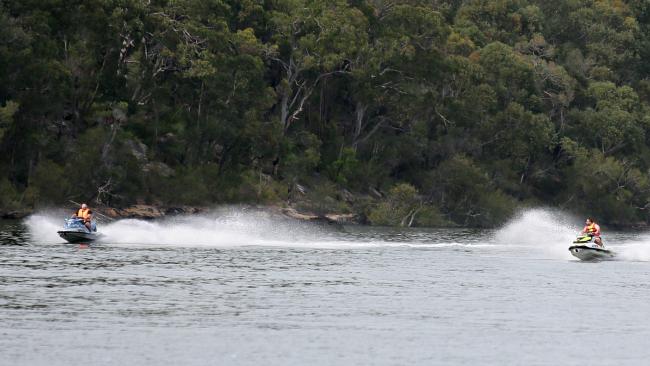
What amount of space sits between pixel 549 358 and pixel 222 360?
23.1 ft

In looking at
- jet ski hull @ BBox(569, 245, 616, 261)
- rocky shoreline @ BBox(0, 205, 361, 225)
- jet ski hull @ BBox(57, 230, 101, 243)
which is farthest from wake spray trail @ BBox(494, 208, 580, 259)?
jet ski hull @ BBox(57, 230, 101, 243)

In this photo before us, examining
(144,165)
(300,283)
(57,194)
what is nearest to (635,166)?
(144,165)

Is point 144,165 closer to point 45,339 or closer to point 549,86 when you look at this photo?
point 549,86

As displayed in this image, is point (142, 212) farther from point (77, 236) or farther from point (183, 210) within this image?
point (77, 236)

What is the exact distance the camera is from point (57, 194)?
261 feet

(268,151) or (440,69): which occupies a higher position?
(440,69)

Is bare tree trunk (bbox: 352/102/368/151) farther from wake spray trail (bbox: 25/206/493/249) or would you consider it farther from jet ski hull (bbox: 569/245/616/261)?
jet ski hull (bbox: 569/245/616/261)

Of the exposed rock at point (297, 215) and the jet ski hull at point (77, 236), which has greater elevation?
the exposed rock at point (297, 215)

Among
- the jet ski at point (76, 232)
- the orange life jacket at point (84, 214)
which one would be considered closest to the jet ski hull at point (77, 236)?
the jet ski at point (76, 232)

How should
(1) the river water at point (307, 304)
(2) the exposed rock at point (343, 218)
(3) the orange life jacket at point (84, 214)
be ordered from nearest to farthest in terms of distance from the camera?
(1) the river water at point (307, 304) < (3) the orange life jacket at point (84, 214) < (2) the exposed rock at point (343, 218)

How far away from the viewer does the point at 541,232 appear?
85.3 metres

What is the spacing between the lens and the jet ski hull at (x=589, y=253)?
179ft

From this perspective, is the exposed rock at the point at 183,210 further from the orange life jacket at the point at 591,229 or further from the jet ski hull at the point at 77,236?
the orange life jacket at the point at 591,229

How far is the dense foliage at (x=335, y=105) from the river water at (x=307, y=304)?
2041cm
